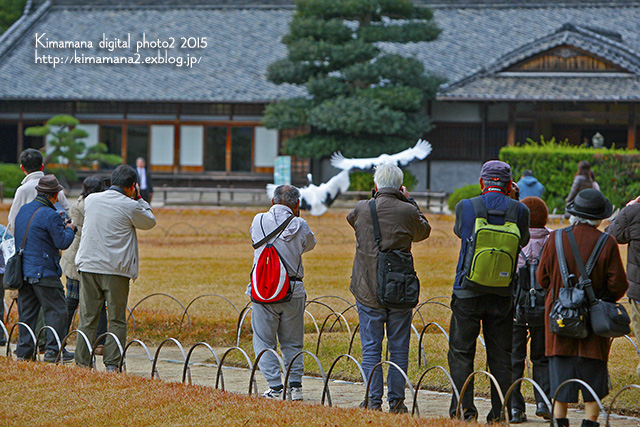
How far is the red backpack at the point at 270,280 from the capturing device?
5.28 meters

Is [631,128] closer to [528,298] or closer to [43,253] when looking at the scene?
[528,298]

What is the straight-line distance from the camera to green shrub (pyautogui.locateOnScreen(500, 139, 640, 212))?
61.7 ft

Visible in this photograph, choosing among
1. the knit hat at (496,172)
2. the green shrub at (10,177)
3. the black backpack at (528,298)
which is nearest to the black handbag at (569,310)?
the black backpack at (528,298)

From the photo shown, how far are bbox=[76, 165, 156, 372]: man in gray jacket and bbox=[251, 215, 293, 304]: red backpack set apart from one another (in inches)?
39.6

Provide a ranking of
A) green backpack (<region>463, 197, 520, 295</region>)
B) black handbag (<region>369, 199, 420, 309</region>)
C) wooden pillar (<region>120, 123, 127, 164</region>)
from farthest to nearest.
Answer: wooden pillar (<region>120, 123, 127, 164</region>) → black handbag (<region>369, 199, 420, 309</region>) → green backpack (<region>463, 197, 520, 295</region>)

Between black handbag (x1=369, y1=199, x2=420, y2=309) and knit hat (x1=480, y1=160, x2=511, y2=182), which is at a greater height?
knit hat (x1=480, y1=160, x2=511, y2=182)

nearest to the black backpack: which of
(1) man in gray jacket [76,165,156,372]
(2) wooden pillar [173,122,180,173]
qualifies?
(1) man in gray jacket [76,165,156,372]

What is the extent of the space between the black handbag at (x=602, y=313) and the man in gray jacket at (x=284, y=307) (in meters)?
1.86

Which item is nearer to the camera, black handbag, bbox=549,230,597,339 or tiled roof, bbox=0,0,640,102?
black handbag, bbox=549,230,597,339

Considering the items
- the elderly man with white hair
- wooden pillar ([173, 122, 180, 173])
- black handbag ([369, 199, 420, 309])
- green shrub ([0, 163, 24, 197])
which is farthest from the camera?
wooden pillar ([173, 122, 180, 173])

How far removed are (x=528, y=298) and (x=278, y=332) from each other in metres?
1.74

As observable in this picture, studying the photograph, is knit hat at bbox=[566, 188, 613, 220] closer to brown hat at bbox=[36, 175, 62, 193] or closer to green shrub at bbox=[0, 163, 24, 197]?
brown hat at bbox=[36, 175, 62, 193]

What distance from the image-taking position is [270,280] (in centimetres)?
528

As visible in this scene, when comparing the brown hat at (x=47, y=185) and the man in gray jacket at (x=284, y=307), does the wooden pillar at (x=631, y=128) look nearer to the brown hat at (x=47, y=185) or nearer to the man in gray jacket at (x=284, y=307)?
the man in gray jacket at (x=284, y=307)
